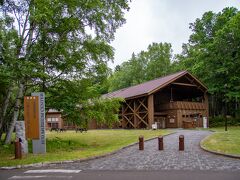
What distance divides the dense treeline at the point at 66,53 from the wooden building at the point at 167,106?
1537 cm

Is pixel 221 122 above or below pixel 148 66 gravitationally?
below

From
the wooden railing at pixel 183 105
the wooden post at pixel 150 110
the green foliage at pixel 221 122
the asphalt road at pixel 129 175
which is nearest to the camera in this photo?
the asphalt road at pixel 129 175

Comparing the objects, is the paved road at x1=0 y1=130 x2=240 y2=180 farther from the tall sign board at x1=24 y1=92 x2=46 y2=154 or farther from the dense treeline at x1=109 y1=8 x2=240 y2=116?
the dense treeline at x1=109 y1=8 x2=240 y2=116

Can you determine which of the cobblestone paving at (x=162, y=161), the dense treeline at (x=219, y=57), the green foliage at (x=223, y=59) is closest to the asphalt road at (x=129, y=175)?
the cobblestone paving at (x=162, y=161)

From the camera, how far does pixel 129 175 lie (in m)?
11.0

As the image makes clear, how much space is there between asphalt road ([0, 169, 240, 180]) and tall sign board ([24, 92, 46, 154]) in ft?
18.5

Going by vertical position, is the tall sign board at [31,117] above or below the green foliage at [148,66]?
below

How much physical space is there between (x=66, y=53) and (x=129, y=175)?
42.3 ft

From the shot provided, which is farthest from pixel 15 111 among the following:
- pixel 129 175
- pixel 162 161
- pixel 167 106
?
pixel 167 106

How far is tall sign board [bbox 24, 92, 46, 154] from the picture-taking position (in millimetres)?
17766

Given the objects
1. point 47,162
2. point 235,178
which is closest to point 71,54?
point 47,162

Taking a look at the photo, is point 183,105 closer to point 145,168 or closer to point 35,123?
point 35,123

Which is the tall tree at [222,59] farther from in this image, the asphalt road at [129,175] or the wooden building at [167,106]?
the asphalt road at [129,175]

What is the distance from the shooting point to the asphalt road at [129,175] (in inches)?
410
